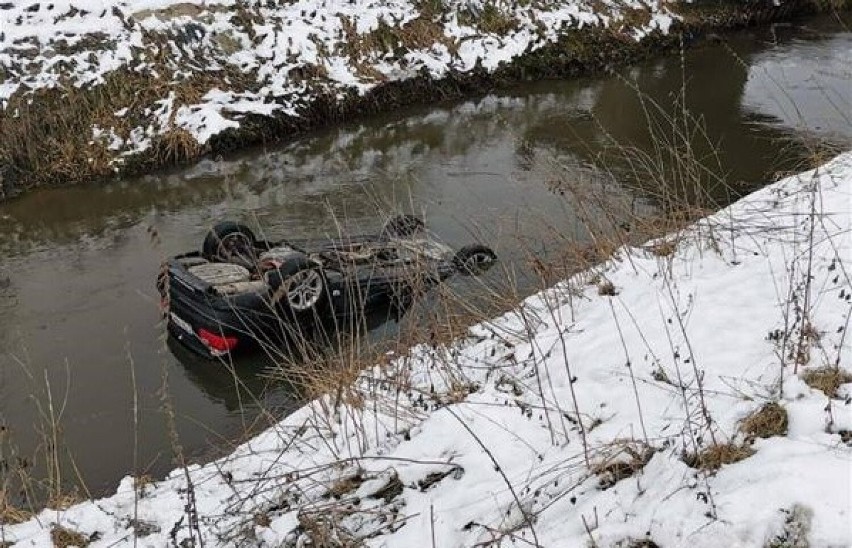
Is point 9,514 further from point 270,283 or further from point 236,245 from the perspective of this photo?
point 236,245

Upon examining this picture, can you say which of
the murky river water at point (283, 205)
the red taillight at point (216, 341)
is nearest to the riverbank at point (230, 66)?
the murky river water at point (283, 205)

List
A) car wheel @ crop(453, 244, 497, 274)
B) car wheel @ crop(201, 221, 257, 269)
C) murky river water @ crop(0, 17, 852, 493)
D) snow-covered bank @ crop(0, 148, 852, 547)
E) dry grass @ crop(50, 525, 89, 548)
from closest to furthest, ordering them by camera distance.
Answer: snow-covered bank @ crop(0, 148, 852, 547)
dry grass @ crop(50, 525, 89, 548)
murky river water @ crop(0, 17, 852, 493)
car wheel @ crop(453, 244, 497, 274)
car wheel @ crop(201, 221, 257, 269)

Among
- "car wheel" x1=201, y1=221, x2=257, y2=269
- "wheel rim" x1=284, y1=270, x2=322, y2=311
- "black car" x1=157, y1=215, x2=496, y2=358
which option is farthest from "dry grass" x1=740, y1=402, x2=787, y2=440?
"car wheel" x1=201, y1=221, x2=257, y2=269

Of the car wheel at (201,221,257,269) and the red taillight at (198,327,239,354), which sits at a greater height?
the car wheel at (201,221,257,269)

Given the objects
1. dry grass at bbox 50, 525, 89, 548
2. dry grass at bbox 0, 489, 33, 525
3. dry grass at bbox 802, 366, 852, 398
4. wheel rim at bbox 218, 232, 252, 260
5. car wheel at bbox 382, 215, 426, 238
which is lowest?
dry grass at bbox 0, 489, 33, 525

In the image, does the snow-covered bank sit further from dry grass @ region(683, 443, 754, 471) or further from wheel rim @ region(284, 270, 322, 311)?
wheel rim @ region(284, 270, 322, 311)

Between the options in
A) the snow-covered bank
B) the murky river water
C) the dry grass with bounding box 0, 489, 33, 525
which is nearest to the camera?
the snow-covered bank

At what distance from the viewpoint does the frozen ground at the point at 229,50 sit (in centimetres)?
1238

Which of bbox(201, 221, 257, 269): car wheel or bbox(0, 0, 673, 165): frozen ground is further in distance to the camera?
bbox(0, 0, 673, 165): frozen ground

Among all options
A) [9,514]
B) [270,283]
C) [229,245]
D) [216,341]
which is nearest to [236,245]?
[229,245]

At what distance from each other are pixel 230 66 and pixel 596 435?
11836 millimetres

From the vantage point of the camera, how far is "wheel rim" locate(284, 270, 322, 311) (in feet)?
22.2

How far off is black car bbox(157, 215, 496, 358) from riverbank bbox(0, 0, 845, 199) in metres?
5.19

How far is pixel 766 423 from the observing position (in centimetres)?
291
